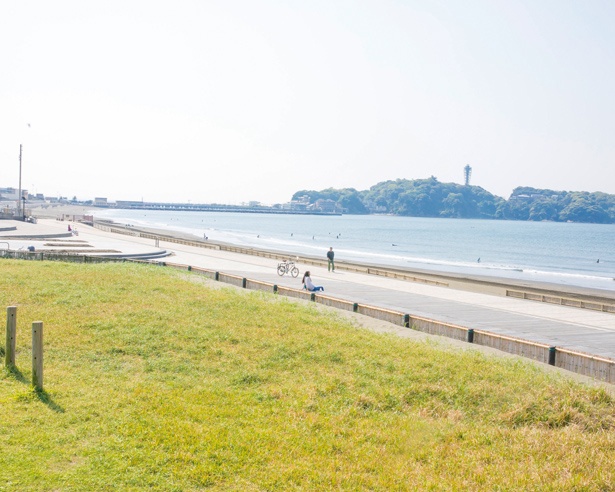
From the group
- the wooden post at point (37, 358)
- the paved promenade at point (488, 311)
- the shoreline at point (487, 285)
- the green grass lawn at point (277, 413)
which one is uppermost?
the wooden post at point (37, 358)

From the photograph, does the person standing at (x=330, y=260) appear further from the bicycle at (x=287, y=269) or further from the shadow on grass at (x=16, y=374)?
the shadow on grass at (x=16, y=374)

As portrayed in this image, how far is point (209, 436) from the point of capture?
27.5 ft

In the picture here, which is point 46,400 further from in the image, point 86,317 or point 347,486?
point 86,317

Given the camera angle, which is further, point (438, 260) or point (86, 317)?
point (438, 260)

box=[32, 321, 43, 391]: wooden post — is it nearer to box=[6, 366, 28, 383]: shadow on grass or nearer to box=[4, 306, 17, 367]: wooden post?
box=[6, 366, 28, 383]: shadow on grass

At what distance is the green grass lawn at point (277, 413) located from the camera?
7355 mm

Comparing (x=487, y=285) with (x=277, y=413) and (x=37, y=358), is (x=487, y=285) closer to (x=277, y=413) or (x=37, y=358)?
(x=277, y=413)

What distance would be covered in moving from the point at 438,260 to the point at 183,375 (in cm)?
7441

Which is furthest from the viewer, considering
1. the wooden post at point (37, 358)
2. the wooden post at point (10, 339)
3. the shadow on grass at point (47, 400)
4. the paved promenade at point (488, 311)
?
the paved promenade at point (488, 311)

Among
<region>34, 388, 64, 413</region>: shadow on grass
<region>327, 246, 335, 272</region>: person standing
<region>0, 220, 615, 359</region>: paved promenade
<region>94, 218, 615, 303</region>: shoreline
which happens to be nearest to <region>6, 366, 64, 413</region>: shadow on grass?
<region>34, 388, 64, 413</region>: shadow on grass

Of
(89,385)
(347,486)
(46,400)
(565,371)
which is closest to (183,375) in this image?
(89,385)

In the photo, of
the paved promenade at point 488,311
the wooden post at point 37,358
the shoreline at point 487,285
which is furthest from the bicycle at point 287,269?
the wooden post at point 37,358

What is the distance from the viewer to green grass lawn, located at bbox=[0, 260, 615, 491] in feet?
24.1

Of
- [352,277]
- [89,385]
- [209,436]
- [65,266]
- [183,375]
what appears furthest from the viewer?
[352,277]
